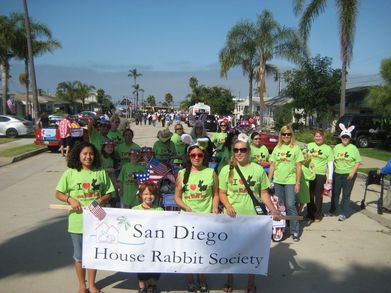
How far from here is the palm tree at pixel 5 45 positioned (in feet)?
107

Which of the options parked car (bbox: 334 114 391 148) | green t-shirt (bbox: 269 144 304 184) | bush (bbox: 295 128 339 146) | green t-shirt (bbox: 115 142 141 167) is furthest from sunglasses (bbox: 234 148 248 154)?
bush (bbox: 295 128 339 146)

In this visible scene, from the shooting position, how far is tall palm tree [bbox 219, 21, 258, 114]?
112ft

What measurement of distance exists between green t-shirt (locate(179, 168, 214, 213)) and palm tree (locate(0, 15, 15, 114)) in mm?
30879

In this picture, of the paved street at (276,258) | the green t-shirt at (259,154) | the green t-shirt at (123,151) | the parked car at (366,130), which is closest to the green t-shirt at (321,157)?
the green t-shirt at (259,154)

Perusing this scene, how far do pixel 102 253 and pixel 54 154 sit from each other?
15.0 metres

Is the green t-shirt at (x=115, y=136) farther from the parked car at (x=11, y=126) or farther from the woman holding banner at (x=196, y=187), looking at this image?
the parked car at (x=11, y=126)

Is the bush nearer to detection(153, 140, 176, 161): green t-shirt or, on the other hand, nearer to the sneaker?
the sneaker

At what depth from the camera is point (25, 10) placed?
23.9 metres

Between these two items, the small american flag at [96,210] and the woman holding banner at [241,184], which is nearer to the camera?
the small american flag at [96,210]

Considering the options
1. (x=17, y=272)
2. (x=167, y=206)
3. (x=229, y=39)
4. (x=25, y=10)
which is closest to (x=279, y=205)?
(x=167, y=206)

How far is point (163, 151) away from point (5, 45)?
99.7 ft

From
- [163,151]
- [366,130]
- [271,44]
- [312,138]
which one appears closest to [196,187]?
[163,151]

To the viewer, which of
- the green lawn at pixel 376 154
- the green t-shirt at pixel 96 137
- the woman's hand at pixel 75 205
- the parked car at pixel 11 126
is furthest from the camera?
the parked car at pixel 11 126

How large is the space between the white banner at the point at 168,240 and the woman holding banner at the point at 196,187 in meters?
0.25
